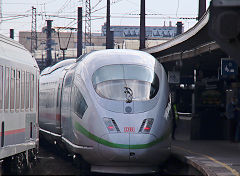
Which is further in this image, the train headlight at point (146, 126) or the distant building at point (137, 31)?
the distant building at point (137, 31)

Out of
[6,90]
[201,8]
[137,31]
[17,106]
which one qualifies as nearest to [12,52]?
[17,106]

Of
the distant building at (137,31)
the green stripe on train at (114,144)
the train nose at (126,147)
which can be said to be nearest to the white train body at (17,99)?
the green stripe on train at (114,144)

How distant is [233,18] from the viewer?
211 inches

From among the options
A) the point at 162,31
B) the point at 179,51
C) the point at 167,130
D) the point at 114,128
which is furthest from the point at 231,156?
the point at 162,31

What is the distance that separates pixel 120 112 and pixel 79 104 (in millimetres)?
1321

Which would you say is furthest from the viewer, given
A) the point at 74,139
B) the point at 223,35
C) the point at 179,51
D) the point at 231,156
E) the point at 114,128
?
the point at 179,51

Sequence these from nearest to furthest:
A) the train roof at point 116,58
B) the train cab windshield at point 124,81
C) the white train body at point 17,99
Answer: the white train body at point 17,99
the train cab windshield at point 124,81
the train roof at point 116,58

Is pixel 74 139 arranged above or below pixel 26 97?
below

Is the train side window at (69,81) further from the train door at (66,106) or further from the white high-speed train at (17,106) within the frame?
the white high-speed train at (17,106)

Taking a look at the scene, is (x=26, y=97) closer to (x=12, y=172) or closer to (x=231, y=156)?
(x=12, y=172)

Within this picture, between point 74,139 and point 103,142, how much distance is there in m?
1.68

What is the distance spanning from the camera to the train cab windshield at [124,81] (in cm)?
1276

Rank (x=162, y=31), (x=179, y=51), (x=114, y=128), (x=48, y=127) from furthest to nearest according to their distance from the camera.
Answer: (x=162, y=31), (x=179, y=51), (x=48, y=127), (x=114, y=128)

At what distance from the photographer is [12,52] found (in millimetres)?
12945
